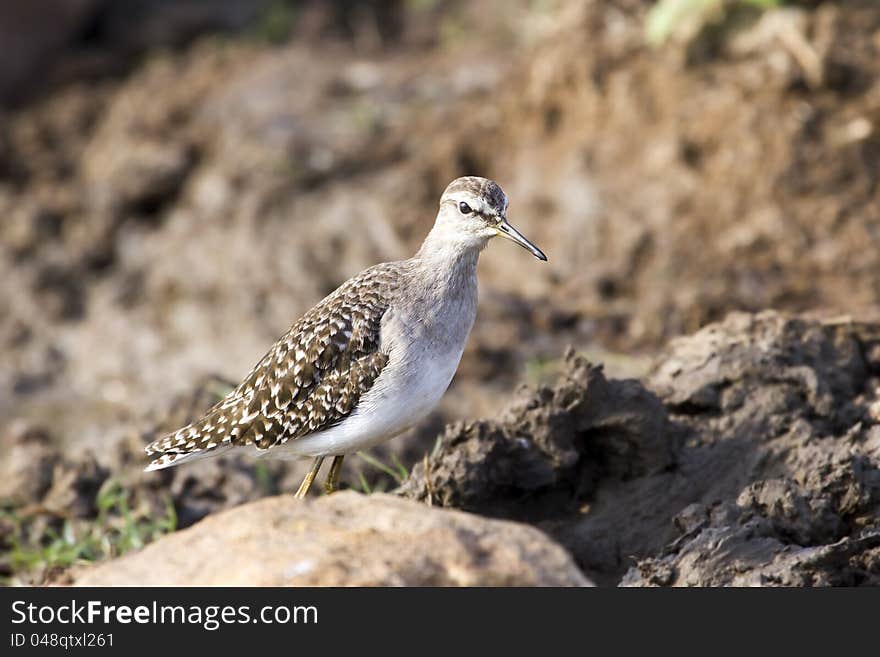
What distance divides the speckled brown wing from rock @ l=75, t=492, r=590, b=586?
179 cm

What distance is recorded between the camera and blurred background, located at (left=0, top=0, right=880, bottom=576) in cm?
1203

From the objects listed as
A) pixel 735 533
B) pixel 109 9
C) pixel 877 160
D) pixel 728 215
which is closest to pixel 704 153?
pixel 728 215

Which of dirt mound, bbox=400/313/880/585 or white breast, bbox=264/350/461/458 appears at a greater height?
white breast, bbox=264/350/461/458

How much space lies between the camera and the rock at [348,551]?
17.7 ft

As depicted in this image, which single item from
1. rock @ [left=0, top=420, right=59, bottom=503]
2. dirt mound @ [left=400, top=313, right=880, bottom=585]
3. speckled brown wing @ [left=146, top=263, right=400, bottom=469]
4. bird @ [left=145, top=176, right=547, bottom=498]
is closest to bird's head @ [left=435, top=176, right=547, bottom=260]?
bird @ [left=145, top=176, right=547, bottom=498]

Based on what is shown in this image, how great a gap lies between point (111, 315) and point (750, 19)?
6881 millimetres

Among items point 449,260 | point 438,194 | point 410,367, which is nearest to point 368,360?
point 410,367

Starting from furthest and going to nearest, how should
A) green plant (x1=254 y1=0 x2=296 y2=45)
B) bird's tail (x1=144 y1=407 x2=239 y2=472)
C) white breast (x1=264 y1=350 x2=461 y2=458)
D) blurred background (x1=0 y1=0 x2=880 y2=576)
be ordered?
green plant (x1=254 y1=0 x2=296 y2=45), blurred background (x1=0 y1=0 x2=880 y2=576), bird's tail (x1=144 y1=407 x2=239 y2=472), white breast (x1=264 y1=350 x2=461 y2=458)

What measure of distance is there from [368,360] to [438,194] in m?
6.37

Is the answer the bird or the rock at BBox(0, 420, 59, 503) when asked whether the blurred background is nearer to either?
the rock at BBox(0, 420, 59, 503)

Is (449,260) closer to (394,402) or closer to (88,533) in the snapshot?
(394,402)

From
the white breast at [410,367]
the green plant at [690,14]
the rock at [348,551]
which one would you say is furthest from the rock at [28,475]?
the green plant at [690,14]

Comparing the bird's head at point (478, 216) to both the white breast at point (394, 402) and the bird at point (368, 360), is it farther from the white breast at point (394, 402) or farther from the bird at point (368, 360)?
the white breast at point (394, 402)

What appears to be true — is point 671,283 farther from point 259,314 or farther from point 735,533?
point 735,533
